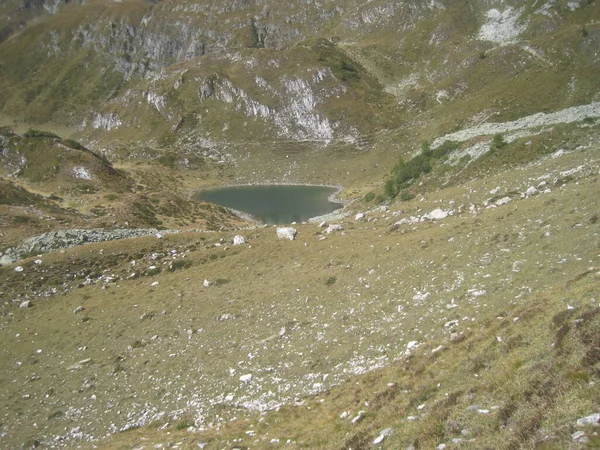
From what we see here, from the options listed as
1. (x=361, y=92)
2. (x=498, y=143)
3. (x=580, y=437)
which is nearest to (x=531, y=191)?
(x=498, y=143)

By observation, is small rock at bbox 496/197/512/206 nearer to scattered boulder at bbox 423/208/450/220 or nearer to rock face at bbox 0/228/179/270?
scattered boulder at bbox 423/208/450/220

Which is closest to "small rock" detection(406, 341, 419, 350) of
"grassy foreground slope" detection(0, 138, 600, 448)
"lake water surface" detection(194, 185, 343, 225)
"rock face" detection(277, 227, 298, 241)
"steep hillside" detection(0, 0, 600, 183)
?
"grassy foreground slope" detection(0, 138, 600, 448)

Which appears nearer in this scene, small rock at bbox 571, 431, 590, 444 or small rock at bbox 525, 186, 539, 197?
small rock at bbox 571, 431, 590, 444

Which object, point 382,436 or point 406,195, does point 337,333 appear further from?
point 406,195

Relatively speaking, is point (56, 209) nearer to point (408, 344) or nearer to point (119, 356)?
point (119, 356)

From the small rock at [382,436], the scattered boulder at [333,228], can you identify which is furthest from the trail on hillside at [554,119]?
the small rock at [382,436]

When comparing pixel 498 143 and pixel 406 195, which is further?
pixel 406 195
